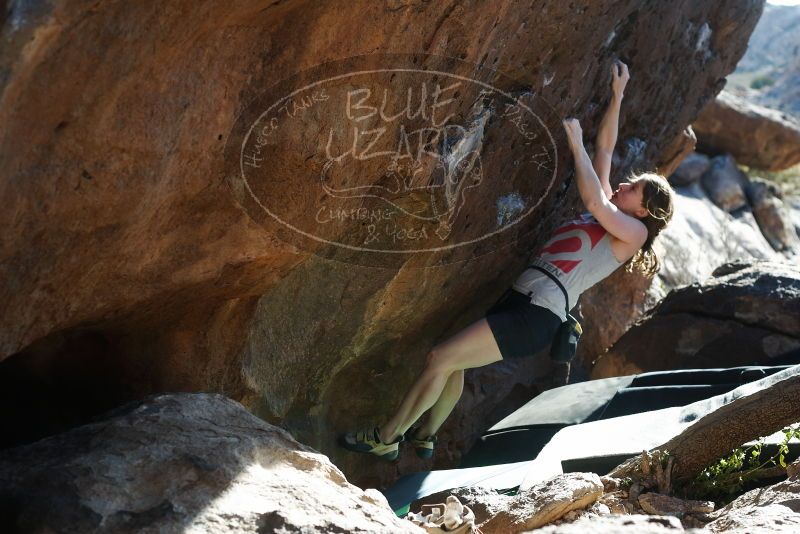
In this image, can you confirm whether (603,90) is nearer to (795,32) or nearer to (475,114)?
(475,114)

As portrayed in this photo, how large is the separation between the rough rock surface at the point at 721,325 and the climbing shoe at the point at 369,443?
2.31 meters

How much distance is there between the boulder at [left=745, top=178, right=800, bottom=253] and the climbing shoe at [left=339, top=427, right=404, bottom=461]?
943cm

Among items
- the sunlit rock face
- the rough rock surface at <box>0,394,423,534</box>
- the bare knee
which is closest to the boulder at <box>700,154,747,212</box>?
the sunlit rock face

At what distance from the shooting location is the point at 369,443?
504 cm

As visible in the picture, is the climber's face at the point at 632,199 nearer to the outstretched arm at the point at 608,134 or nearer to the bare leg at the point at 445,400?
the outstretched arm at the point at 608,134

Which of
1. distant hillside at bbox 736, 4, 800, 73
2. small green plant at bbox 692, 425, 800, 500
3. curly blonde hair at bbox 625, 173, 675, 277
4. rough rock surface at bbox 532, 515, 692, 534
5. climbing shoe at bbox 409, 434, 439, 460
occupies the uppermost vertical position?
distant hillside at bbox 736, 4, 800, 73

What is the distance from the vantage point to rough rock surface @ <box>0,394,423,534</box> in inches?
104

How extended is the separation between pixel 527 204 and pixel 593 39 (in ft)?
2.96

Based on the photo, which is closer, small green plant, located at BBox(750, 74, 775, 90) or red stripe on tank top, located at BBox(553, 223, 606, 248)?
red stripe on tank top, located at BBox(553, 223, 606, 248)

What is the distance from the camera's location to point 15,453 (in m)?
2.98

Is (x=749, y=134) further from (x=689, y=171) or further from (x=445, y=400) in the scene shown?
(x=445, y=400)

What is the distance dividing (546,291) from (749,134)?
8920 millimetres

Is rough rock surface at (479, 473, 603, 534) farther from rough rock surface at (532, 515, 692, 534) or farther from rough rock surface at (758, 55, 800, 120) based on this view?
rough rock surface at (758, 55, 800, 120)

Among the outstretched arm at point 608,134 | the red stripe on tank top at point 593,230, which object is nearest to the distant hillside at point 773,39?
the outstretched arm at point 608,134
